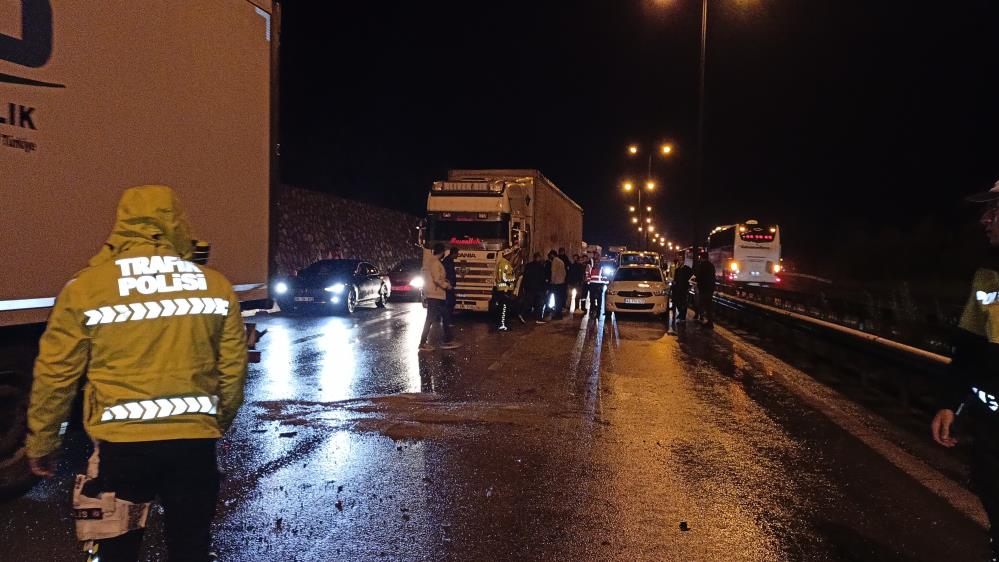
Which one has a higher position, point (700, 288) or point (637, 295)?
point (700, 288)

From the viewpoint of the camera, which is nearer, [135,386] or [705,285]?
[135,386]

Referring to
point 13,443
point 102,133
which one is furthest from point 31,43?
point 13,443

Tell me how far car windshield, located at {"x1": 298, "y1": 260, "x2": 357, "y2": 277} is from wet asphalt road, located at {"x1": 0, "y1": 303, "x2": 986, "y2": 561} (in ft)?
30.9

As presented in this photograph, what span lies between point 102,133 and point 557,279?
15154 millimetres

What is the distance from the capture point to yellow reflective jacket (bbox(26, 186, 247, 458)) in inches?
103

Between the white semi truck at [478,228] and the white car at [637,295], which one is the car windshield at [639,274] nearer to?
the white car at [637,295]

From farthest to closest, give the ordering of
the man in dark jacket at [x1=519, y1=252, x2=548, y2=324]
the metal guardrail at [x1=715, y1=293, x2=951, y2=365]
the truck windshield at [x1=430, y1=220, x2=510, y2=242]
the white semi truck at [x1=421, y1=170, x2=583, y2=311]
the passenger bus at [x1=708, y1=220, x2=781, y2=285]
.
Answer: the passenger bus at [x1=708, y1=220, x2=781, y2=285] < the man in dark jacket at [x1=519, y1=252, x2=548, y2=324] < the truck windshield at [x1=430, y1=220, x2=510, y2=242] < the white semi truck at [x1=421, y1=170, x2=583, y2=311] < the metal guardrail at [x1=715, y1=293, x2=951, y2=365]

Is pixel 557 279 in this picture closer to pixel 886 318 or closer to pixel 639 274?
pixel 639 274

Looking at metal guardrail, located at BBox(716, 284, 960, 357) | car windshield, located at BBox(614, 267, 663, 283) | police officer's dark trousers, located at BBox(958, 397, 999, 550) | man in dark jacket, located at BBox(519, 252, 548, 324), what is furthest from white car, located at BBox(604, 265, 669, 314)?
police officer's dark trousers, located at BBox(958, 397, 999, 550)

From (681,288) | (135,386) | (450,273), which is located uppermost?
(450,273)

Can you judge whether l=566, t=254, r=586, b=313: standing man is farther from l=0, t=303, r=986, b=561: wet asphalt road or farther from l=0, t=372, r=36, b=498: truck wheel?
Answer: l=0, t=372, r=36, b=498: truck wheel

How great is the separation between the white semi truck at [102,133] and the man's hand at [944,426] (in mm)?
5087

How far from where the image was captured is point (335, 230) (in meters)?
31.1

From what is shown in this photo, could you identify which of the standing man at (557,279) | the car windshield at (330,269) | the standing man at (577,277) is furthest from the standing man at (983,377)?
the standing man at (577,277)
